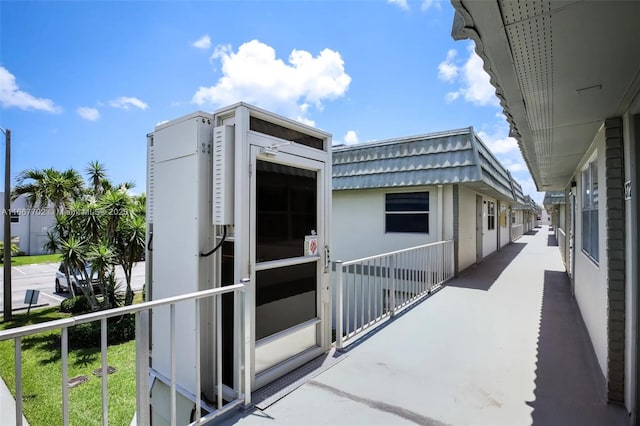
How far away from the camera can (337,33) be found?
221 inches

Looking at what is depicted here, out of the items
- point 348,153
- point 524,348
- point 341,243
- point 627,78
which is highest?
point 348,153

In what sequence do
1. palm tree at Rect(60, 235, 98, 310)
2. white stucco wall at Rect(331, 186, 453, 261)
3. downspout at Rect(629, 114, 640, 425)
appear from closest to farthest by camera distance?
downspout at Rect(629, 114, 640, 425) → white stucco wall at Rect(331, 186, 453, 261) → palm tree at Rect(60, 235, 98, 310)

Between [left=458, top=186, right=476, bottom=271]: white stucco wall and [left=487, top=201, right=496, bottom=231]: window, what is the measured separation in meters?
3.13

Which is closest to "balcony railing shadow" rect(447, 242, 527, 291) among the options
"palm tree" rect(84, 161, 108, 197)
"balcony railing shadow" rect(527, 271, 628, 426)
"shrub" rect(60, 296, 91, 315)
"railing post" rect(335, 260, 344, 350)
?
"balcony railing shadow" rect(527, 271, 628, 426)

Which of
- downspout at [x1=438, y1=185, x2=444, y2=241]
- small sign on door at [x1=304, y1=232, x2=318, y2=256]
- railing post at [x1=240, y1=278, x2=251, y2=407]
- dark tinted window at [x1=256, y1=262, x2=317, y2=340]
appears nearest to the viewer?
railing post at [x1=240, y1=278, x2=251, y2=407]

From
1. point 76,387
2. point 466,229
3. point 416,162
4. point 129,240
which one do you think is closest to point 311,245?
point 416,162

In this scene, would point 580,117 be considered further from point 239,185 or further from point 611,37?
point 239,185

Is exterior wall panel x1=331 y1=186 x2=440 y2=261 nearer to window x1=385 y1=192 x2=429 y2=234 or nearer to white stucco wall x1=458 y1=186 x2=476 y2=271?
window x1=385 y1=192 x2=429 y2=234

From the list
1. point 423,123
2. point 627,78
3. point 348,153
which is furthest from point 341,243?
point 627,78

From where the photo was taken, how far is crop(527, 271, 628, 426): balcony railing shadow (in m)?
2.30

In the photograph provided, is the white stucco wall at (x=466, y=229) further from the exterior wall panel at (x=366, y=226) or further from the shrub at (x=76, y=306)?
the shrub at (x=76, y=306)

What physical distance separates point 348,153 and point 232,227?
7.13 metres

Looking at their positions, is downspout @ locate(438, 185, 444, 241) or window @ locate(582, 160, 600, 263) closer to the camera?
window @ locate(582, 160, 600, 263)

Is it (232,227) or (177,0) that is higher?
(177,0)
